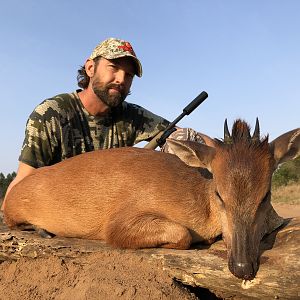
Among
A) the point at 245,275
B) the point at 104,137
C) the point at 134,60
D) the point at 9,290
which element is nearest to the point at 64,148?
the point at 104,137

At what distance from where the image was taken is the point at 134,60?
8094mm

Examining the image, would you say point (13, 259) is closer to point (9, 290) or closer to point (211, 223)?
point (9, 290)

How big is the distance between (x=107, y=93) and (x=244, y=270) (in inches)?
187

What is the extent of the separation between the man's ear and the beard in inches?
13.0

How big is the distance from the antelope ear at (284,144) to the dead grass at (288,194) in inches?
954

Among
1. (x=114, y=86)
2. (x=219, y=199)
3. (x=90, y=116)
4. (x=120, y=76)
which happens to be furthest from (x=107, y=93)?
(x=219, y=199)

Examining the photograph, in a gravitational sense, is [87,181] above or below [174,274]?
above

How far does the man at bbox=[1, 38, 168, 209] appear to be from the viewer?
756cm

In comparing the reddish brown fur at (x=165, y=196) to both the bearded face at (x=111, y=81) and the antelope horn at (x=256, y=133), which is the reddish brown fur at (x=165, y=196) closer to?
the antelope horn at (x=256, y=133)

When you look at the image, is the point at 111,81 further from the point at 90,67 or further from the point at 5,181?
the point at 5,181

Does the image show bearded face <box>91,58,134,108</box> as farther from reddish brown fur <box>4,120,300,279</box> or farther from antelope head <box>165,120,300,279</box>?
antelope head <box>165,120,300,279</box>

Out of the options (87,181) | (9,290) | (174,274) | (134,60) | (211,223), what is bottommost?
(9,290)

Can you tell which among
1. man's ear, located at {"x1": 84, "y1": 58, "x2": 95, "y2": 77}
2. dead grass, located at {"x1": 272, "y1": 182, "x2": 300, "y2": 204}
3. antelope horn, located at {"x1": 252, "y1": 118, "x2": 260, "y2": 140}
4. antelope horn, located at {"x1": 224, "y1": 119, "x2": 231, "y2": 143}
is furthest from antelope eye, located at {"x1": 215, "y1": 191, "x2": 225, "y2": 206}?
dead grass, located at {"x1": 272, "y1": 182, "x2": 300, "y2": 204}

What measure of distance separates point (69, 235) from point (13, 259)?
75cm
